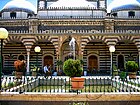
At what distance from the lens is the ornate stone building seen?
966 inches

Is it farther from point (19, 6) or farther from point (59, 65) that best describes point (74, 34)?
point (19, 6)

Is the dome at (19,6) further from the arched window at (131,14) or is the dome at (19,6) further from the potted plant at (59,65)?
the arched window at (131,14)

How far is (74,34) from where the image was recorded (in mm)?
24469

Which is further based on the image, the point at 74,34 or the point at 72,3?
the point at 72,3

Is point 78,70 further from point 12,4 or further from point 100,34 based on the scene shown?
point 12,4

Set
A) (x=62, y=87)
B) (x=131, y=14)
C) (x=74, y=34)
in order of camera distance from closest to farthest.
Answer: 1. (x=62, y=87)
2. (x=74, y=34)
3. (x=131, y=14)

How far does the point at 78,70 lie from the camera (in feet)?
30.6

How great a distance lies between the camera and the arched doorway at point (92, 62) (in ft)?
90.2

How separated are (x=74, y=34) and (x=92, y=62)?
4.51 metres

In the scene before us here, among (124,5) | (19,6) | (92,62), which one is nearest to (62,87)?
(92,62)

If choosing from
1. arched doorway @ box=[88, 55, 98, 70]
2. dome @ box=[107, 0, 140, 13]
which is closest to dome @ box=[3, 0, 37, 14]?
dome @ box=[107, 0, 140, 13]

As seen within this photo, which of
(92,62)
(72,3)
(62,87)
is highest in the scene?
(72,3)

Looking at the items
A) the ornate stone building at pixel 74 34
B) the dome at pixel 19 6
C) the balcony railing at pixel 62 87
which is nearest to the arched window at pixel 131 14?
the ornate stone building at pixel 74 34

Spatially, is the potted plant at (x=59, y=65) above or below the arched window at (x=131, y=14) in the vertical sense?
below
